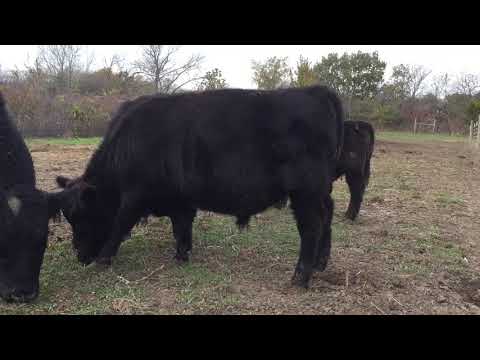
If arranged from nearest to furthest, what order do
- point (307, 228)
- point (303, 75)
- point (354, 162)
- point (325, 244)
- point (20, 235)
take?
point (20, 235) → point (307, 228) → point (325, 244) → point (354, 162) → point (303, 75)

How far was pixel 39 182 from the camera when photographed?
9062 mm

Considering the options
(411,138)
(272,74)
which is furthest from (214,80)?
(411,138)

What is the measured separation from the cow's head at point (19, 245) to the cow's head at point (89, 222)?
3.07 feet

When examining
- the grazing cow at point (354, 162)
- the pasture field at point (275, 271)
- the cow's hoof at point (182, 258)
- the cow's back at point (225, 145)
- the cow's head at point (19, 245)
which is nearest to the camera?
the cow's head at point (19, 245)

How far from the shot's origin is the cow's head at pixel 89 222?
5.05 meters

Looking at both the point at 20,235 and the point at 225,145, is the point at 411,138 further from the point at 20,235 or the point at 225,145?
the point at 20,235

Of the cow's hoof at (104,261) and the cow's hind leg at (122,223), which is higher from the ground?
the cow's hind leg at (122,223)

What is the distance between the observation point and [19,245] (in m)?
3.97

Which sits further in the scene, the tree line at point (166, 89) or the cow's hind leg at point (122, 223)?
the tree line at point (166, 89)

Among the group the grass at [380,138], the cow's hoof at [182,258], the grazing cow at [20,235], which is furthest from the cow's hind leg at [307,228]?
the grass at [380,138]

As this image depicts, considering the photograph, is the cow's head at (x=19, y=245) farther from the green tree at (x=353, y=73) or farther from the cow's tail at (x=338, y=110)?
the green tree at (x=353, y=73)

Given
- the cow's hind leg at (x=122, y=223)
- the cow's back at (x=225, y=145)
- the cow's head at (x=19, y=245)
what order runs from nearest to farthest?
1. the cow's head at (x=19, y=245)
2. the cow's back at (x=225, y=145)
3. the cow's hind leg at (x=122, y=223)

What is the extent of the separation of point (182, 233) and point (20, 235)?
196 cm

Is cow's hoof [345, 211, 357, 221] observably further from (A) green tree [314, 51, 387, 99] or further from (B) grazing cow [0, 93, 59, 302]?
(A) green tree [314, 51, 387, 99]
